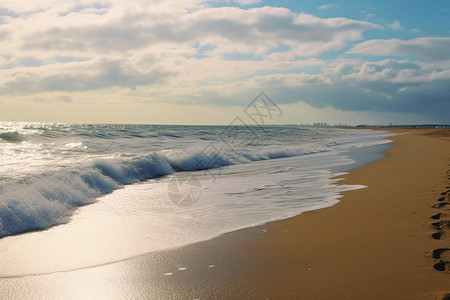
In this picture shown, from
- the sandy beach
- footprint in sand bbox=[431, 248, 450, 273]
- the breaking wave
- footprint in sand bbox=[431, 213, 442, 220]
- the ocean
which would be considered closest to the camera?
the sandy beach

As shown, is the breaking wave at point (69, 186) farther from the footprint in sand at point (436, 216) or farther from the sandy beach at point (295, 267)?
the footprint in sand at point (436, 216)

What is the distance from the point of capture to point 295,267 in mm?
3268

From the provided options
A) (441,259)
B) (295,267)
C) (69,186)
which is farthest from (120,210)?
(441,259)

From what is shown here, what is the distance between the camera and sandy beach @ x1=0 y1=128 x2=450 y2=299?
109 inches

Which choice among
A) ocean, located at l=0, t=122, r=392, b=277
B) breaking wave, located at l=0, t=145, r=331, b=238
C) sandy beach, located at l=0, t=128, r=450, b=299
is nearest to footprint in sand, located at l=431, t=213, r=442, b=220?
sandy beach, located at l=0, t=128, r=450, b=299

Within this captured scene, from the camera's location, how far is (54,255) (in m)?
3.96

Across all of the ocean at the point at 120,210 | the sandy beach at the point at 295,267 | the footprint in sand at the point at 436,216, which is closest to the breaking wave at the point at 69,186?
the ocean at the point at 120,210

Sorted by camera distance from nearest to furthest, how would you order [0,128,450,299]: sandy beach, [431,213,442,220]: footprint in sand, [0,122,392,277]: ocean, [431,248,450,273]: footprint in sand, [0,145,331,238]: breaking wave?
[0,128,450,299]: sandy beach
[431,248,450,273]: footprint in sand
[0,122,392,277]: ocean
[431,213,442,220]: footprint in sand
[0,145,331,238]: breaking wave

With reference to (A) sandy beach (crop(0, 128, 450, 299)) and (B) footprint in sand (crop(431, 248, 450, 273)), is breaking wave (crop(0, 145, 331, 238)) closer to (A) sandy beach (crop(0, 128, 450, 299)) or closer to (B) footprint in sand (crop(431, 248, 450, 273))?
(A) sandy beach (crop(0, 128, 450, 299))

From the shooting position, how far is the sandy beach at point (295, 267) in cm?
278

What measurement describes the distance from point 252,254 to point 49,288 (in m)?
2.07

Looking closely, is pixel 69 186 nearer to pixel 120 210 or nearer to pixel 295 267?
pixel 120 210

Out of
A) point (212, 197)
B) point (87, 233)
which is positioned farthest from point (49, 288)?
point (212, 197)

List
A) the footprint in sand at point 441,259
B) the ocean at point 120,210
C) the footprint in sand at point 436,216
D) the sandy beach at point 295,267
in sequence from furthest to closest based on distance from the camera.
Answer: the footprint in sand at point 436,216
the ocean at point 120,210
the footprint in sand at point 441,259
the sandy beach at point 295,267
